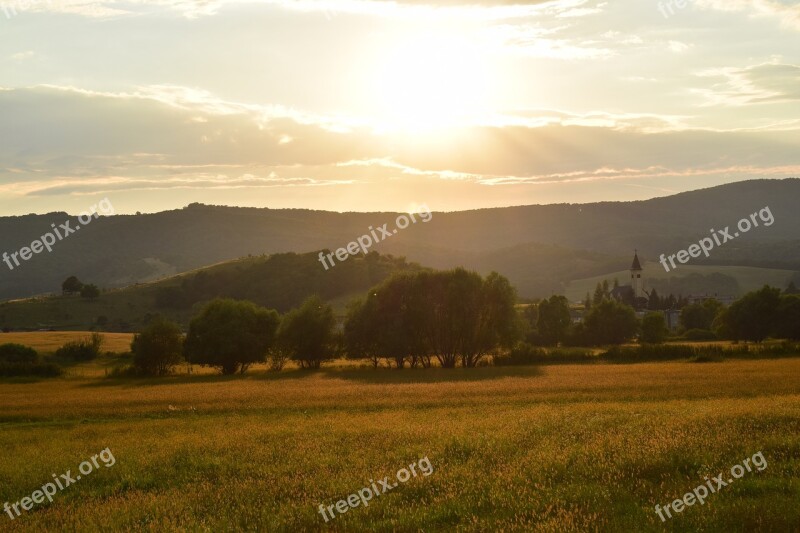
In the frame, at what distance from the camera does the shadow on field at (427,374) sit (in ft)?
199

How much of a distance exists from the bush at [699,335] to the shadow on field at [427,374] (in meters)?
63.6

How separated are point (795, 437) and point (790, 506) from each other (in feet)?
18.8

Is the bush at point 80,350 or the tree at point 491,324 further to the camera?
the bush at point 80,350

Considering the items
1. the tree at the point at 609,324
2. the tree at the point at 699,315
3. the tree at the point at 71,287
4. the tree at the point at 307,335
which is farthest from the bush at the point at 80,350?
the tree at the point at 699,315

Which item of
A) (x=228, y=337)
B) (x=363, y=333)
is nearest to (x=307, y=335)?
(x=363, y=333)

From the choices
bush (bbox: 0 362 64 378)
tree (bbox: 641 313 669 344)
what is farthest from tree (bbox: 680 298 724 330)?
bush (bbox: 0 362 64 378)

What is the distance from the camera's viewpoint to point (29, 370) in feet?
247

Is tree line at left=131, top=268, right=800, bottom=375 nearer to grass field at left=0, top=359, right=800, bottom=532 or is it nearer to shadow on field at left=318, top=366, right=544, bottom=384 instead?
shadow on field at left=318, top=366, right=544, bottom=384

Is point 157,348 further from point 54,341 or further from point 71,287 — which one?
point 71,287

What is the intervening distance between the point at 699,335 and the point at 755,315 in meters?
23.8

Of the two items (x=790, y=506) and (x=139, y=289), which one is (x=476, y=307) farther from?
(x=139, y=289)

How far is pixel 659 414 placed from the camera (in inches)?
1031
